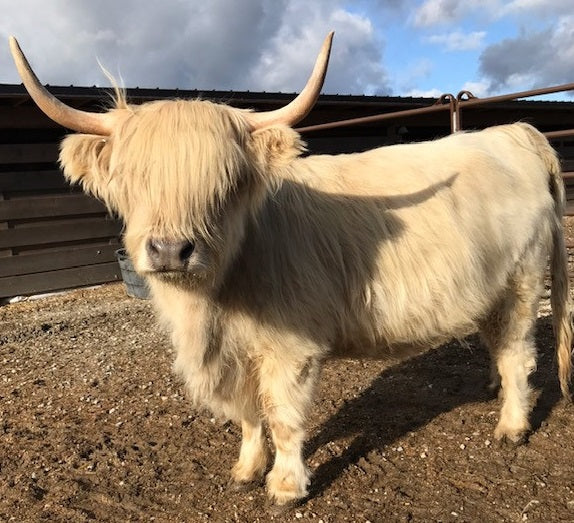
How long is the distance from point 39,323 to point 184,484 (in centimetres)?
467

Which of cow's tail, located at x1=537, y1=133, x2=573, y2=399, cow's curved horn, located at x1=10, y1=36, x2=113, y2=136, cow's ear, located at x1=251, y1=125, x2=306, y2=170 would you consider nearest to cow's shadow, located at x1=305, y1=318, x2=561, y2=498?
cow's tail, located at x1=537, y1=133, x2=573, y2=399

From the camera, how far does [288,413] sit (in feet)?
9.31

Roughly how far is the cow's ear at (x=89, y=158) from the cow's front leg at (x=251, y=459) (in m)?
1.49

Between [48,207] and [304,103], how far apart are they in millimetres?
7340

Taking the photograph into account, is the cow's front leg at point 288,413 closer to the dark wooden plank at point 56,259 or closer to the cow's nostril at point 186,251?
the cow's nostril at point 186,251

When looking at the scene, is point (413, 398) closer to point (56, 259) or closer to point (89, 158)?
point (89, 158)

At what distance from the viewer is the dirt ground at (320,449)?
2.87 metres

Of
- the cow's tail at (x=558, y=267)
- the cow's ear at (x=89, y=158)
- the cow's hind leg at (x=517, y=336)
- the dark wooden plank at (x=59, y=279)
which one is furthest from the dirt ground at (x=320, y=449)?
the dark wooden plank at (x=59, y=279)

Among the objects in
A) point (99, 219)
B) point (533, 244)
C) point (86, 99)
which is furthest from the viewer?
point (99, 219)

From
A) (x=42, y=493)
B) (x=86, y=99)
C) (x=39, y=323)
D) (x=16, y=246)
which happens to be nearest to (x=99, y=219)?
(x=16, y=246)

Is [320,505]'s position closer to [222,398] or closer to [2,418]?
[222,398]

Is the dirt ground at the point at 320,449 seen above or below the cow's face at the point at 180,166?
below

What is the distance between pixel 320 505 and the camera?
2.90 meters

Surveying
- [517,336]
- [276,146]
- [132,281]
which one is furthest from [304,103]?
[132,281]
